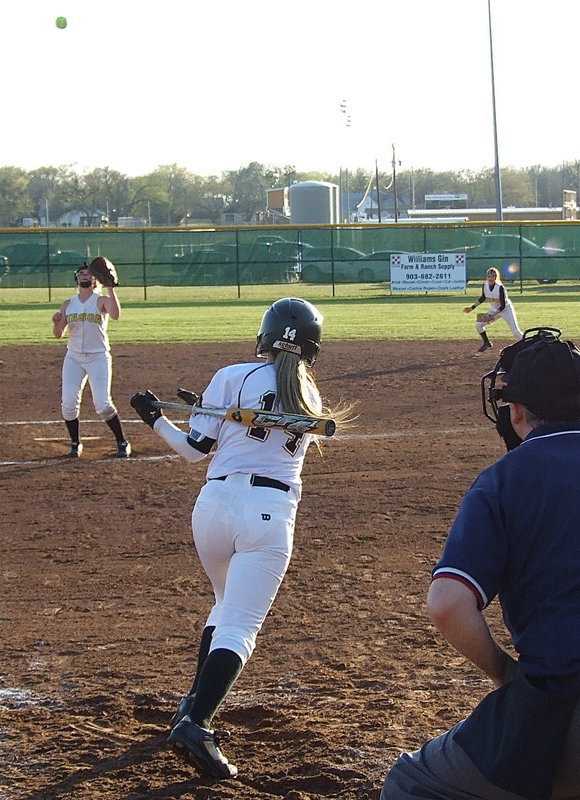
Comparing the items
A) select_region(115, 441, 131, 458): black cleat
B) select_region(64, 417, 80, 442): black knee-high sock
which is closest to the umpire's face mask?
select_region(115, 441, 131, 458): black cleat

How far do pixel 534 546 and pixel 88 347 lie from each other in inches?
325

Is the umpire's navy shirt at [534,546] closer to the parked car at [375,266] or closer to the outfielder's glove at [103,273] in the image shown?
the outfielder's glove at [103,273]

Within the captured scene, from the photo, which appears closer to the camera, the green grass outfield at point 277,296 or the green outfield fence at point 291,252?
the green grass outfield at point 277,296

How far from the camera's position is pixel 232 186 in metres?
118

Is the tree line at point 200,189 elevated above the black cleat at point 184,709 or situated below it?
above

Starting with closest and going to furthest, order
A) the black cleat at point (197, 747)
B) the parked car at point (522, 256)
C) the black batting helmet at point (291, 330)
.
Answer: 1. the black cleat at point (197, 747)
2. the black batting helmet at point (291, 330)
3. the parked car at point (522, 256)

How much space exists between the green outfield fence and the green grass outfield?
2.31ft

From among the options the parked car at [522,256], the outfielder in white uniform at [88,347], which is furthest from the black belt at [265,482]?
the parked car at [522,256]

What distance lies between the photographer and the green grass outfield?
2167cm

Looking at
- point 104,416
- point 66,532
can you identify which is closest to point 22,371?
point 104,416

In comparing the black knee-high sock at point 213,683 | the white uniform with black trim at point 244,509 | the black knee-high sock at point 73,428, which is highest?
the white uniform with black trim at point 244,509

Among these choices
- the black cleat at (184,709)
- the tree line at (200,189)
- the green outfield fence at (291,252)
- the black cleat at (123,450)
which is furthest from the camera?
the tree line at (200,189)

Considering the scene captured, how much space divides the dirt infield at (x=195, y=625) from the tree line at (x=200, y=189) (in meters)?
89.9

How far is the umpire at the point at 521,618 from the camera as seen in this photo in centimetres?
248
